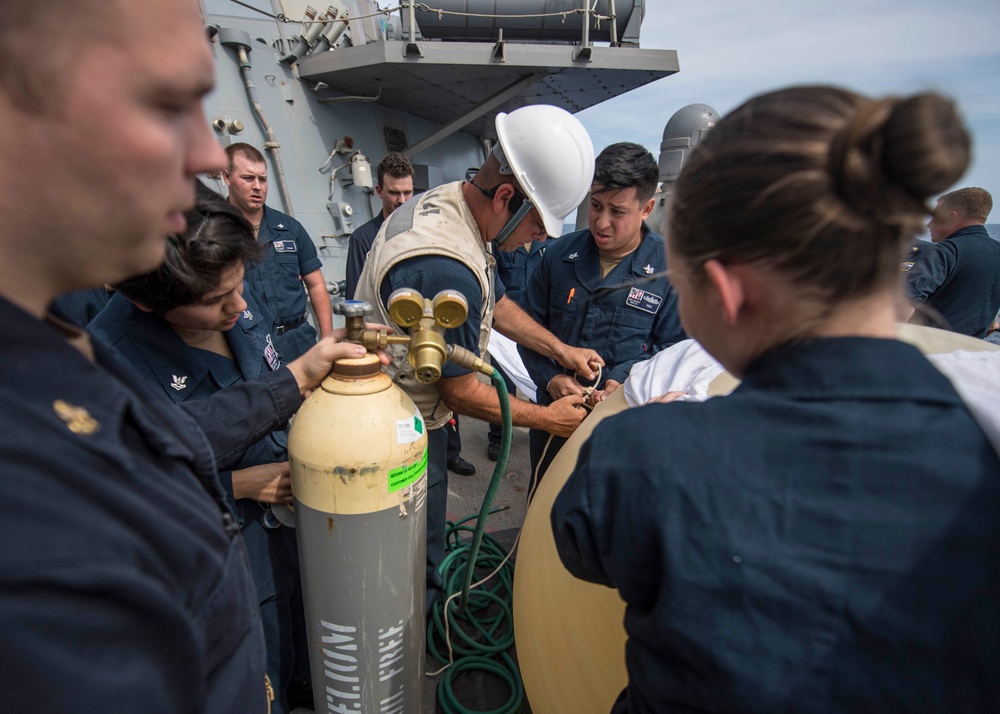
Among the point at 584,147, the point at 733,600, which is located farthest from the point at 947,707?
the point at 584,147

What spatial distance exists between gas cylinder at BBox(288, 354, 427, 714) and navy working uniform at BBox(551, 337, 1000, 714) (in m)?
0.76

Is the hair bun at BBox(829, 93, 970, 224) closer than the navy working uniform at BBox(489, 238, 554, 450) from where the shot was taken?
Yes

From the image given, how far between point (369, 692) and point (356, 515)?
65 cm

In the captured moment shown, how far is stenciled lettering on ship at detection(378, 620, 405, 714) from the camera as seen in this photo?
1.47 meters

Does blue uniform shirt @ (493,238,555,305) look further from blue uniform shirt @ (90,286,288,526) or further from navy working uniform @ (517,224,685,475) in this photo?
blue uniform shirt @ (90,286,288,526)

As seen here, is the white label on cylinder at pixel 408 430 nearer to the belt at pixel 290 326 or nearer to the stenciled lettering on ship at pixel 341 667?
the stenciled lettering on ship at pixel 341 667

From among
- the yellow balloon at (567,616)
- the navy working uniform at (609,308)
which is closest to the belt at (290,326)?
the navy working uniform at (609,308)

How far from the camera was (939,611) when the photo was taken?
0.58 meters

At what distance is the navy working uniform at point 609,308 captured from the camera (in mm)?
2326

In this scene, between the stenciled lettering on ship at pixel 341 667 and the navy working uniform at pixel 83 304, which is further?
the navy working uniform at pixel 83 304

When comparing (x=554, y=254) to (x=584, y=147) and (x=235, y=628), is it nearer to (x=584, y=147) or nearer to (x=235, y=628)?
(x=584, y=147)

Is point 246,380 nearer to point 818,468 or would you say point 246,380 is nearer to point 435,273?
point 435,273

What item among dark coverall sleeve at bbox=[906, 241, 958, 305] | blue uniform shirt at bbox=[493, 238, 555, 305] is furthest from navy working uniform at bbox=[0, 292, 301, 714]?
dark coverall sleeve at bbox=[906, 241, 958, 305]

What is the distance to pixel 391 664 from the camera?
59.6 inches
